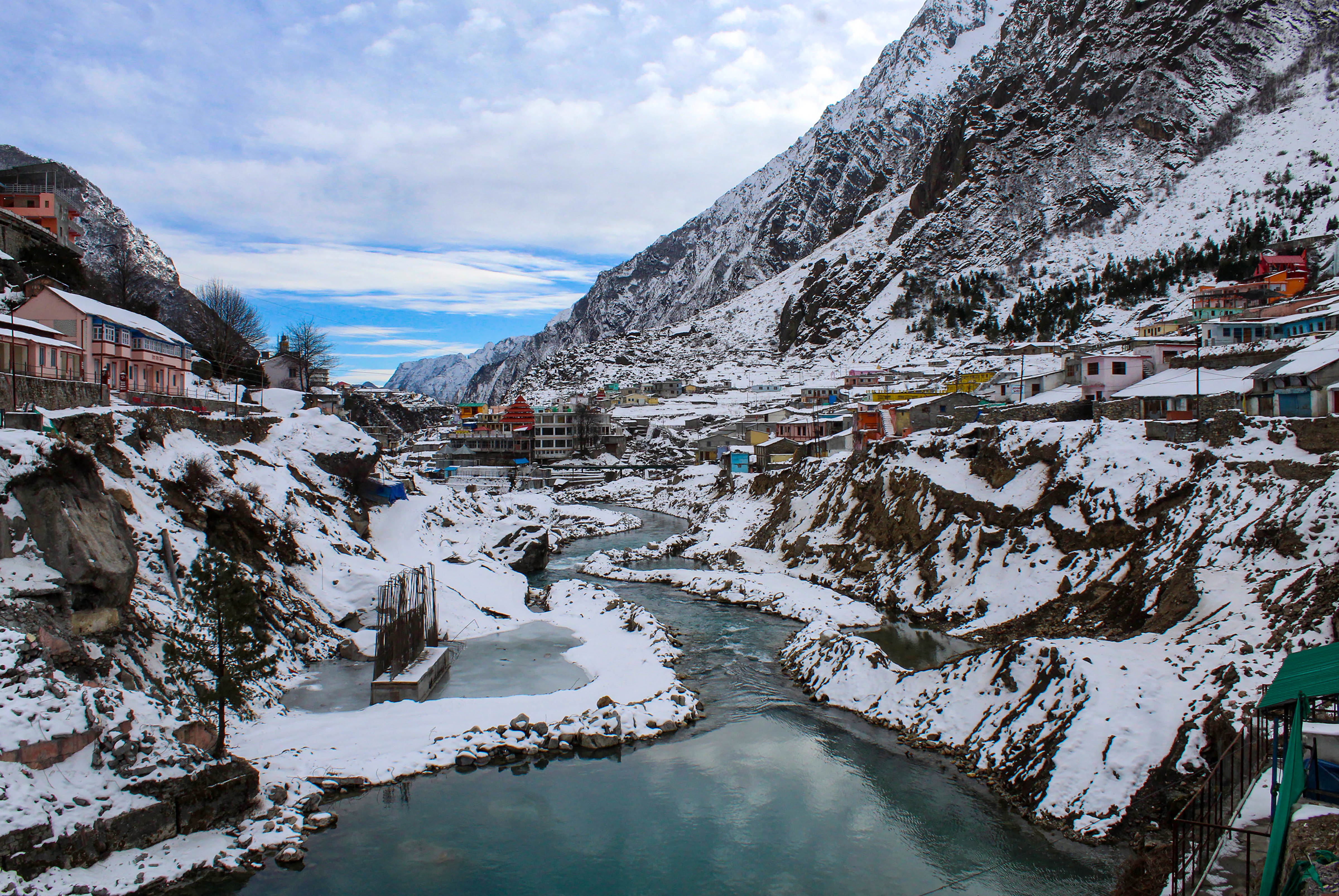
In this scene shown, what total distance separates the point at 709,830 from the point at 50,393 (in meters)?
18.1

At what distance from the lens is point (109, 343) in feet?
77.8

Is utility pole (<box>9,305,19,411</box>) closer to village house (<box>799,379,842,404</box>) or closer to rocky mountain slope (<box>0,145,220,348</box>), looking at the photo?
rocky mountain slope (<box>0,145,220,348</box>)

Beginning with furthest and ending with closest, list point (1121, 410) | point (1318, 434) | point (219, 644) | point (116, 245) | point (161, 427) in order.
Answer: point (116, 245) → point (1121, 410) → point (161, 427) → point (1318, 434) → point (219, 644)

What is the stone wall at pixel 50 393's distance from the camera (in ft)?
50.7

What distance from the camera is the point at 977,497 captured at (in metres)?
26.8

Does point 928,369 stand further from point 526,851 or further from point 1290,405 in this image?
point 526,851

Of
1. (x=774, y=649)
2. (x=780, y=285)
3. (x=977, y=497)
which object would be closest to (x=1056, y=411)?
(x=977, y=497)

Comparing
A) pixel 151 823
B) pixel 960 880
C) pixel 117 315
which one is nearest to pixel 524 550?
pixel 117 315

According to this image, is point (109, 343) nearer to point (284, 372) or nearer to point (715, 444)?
point (284, 372)

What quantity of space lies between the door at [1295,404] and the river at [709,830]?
57.9 ft

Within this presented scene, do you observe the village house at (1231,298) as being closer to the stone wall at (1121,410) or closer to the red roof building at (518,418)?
the stone wall at (1121,410)

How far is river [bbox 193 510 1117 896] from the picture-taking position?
11141mm

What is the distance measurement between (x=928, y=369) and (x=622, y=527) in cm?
4409

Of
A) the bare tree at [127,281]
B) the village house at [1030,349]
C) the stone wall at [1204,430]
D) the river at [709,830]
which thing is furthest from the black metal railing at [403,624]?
the village house at [1030,349]
